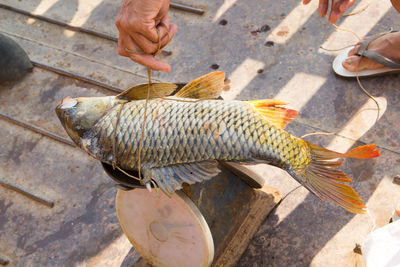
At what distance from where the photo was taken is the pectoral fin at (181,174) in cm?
151

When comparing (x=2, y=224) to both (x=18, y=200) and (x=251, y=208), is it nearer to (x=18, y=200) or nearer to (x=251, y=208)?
(x=18, y=200)

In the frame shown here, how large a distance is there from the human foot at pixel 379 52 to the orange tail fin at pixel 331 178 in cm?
127

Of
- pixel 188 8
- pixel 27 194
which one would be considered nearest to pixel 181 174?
pixel 27 194

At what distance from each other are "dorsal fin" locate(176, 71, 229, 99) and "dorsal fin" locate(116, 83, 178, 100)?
6cm

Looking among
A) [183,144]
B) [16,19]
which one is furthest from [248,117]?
[16,19]

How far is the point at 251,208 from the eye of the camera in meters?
2.01

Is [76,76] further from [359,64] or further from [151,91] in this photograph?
[359,64]

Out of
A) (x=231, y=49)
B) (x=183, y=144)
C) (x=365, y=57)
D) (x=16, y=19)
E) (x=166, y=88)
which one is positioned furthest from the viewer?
(x=16, y=19)

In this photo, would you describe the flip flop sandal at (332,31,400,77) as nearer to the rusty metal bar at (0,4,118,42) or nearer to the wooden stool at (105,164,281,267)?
the wooden stool at (105,164,281,267)

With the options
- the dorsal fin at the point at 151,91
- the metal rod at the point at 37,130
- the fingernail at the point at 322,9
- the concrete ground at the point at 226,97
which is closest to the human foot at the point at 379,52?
the concrete ground at the point at 226,97

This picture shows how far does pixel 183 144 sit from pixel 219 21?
2.00 meters

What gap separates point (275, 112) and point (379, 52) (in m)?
1.43

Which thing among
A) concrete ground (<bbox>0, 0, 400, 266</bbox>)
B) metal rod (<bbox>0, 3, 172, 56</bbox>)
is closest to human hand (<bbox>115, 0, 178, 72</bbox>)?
concrete ground (<bbox>0, 0, 400, 266</bbox>)

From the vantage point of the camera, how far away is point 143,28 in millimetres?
1504
